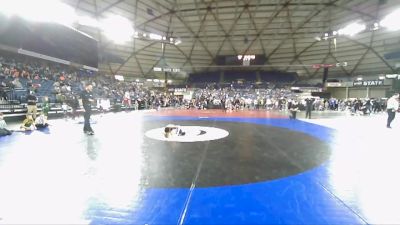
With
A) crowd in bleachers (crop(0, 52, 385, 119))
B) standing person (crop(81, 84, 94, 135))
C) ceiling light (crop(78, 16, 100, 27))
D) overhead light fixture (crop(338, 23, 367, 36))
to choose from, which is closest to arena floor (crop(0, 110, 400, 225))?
standing person (crop(81, 84, 94, 135))

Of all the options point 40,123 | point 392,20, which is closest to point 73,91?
point 40,123

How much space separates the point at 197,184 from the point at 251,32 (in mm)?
28449

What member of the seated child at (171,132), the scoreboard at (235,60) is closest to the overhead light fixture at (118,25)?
the scoreboard at (235,60)

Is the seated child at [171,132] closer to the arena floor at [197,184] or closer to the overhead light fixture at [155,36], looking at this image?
the arena floor at [197,184]

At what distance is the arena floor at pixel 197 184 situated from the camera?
7.59 feet

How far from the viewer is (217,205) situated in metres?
2.53

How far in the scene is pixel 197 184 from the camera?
124 inches

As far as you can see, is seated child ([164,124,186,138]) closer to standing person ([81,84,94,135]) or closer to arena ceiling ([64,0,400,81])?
standing person ([81,84,94,135])

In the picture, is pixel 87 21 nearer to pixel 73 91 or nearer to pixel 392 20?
pixel 73 91

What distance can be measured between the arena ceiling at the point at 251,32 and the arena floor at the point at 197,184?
66.3ft

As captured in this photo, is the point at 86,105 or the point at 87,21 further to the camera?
the point at 87,21

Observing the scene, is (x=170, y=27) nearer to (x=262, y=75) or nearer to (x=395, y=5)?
(x=262, y=75)

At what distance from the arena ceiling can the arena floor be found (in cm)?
2021

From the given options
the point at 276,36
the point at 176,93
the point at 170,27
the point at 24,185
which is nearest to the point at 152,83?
the point at 176,93
